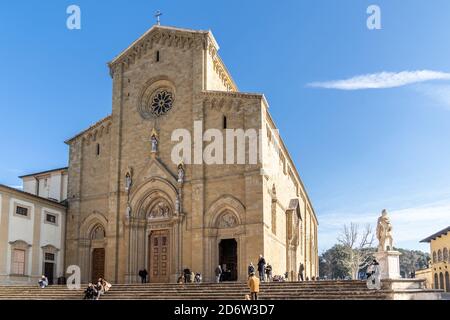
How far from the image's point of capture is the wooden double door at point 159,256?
3403 cm

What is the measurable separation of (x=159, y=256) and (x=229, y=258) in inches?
199

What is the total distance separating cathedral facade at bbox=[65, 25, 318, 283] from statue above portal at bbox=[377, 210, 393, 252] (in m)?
8.66

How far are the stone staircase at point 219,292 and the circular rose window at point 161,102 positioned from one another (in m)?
12.6

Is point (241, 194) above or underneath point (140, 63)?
underneath

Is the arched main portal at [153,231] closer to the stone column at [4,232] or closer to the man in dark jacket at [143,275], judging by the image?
the man in dark jacket at [143,275]

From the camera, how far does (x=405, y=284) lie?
2155 centimetres

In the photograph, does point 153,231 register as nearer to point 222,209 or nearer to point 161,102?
point 222,209

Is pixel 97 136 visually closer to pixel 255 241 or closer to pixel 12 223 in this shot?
pixel 12 223

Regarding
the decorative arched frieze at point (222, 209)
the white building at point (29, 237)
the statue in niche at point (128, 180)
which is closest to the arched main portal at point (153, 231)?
the statue in niche at point (128, 180)

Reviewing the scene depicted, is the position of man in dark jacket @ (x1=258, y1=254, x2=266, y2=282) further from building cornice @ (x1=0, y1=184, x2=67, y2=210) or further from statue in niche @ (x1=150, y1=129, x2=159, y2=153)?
building cornice @ (x1=0, y1=184, x2=67, y2=210)

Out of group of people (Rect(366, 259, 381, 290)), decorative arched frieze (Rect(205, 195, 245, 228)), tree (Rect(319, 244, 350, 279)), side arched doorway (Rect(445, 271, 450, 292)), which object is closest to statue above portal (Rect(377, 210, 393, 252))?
group of people (Rect(366, 259, 381, 290))

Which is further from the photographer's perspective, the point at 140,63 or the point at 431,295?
the point at 140,63
